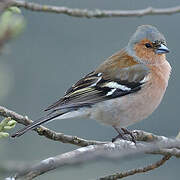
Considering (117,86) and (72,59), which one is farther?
(72,59)

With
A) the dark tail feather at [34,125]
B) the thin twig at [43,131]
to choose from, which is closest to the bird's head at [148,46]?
the dark tail feather at [34,125]

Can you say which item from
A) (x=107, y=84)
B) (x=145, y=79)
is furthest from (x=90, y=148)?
(x=145, y=79)

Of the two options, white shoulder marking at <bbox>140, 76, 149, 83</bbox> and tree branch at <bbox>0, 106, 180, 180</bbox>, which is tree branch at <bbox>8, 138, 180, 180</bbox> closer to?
tree branch at <bbox>0, 106, 180, 180</bbox>

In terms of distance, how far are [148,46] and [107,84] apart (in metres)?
0.64

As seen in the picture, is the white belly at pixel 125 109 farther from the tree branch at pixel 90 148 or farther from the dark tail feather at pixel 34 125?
the dark tail feather at pixel 34 125

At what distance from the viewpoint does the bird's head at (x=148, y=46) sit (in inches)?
165

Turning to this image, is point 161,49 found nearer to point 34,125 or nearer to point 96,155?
point 34,125

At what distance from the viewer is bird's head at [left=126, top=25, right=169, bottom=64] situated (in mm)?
4184

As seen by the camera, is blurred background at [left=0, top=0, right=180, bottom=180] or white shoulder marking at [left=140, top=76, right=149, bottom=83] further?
blurred background at [left=0, top=0, right=180, bottom=180]

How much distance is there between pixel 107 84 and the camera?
4.04 meters

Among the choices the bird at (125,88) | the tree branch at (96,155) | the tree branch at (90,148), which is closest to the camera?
the tree branch at (96,155)

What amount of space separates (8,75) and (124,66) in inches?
102

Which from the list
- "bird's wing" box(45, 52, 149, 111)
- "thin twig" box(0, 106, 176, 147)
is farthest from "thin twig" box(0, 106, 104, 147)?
"bird's wing" box(45, 52, 149, 111)

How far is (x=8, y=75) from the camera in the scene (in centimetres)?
167
